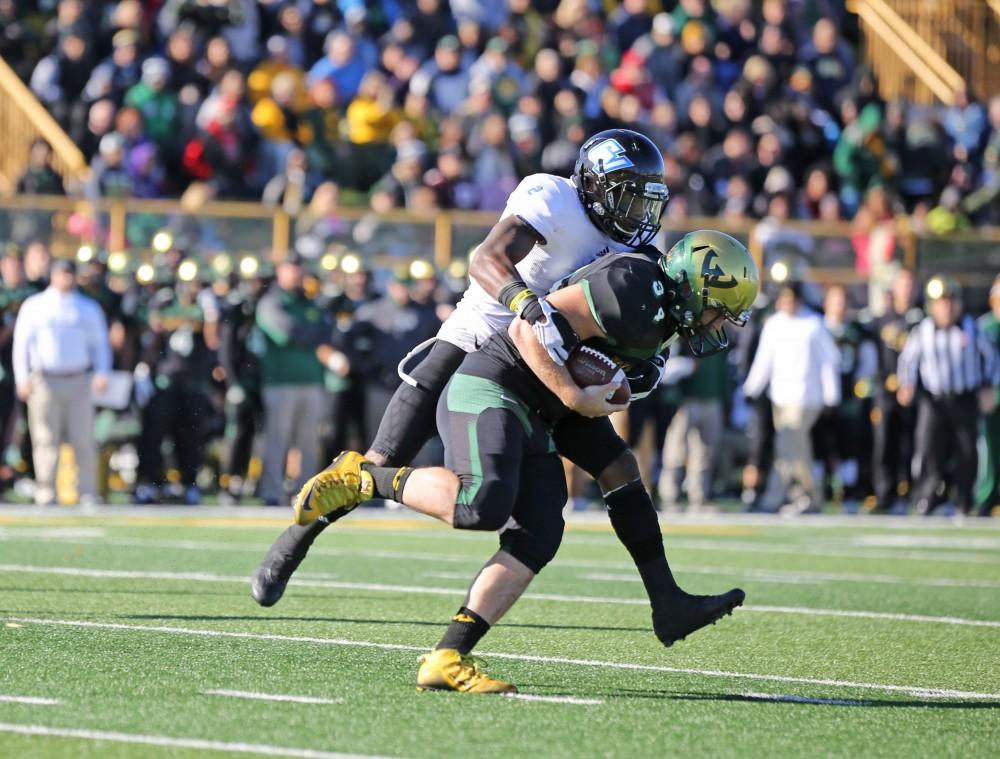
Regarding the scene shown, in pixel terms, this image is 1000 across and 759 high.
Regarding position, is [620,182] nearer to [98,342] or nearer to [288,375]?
[98,342]

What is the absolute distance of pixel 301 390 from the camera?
14453mm

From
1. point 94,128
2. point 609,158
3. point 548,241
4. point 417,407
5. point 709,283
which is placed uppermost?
point 94,128

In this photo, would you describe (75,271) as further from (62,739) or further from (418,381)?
(62,739)

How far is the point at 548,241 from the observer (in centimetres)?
577

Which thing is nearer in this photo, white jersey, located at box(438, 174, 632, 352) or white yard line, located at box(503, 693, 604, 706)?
white yard line, located at box(503, 693, 604, 706)

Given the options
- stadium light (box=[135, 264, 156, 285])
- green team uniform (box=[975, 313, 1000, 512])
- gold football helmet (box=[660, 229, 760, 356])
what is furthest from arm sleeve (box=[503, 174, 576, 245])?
green team uniform (box=[975, 313, 1000, 512])

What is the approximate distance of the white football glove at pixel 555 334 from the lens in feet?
17.8

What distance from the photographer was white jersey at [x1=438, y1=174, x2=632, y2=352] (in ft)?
18.7

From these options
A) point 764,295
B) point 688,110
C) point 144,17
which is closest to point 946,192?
point 688,110

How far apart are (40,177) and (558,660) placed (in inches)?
418

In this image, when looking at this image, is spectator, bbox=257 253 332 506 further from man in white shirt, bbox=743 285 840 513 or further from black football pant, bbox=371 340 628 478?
black football pant, bbox=371 340 628 478

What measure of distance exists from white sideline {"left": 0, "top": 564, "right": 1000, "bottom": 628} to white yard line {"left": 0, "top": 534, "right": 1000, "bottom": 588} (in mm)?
455

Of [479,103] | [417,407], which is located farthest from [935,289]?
[417,407]

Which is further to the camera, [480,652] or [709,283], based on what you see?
[480,652]
